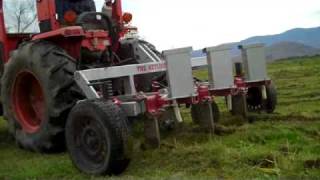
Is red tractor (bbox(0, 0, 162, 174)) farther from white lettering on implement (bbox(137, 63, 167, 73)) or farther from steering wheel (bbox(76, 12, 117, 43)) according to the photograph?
white lettering on implement (bbox(137, 63, 167, 73))

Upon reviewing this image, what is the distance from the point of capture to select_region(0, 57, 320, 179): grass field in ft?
18.5

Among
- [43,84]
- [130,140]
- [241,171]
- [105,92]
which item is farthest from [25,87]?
[241,171]

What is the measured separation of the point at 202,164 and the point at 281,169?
890 mm

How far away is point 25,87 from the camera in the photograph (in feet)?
28.6

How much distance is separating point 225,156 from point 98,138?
4.60 ft

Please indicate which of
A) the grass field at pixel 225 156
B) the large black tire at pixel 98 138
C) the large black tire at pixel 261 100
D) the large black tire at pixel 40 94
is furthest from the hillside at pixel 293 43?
the large black tire at pixel 98 138

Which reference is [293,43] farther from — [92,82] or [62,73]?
[92,82]

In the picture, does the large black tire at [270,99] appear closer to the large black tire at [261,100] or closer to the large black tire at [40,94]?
the large black tire at [261,100]

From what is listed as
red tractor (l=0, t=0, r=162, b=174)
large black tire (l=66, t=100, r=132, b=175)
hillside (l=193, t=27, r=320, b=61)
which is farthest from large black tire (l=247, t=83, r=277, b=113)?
hillside (l=193, t=27, r=320, b=61)

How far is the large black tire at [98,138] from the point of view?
621 centimetres

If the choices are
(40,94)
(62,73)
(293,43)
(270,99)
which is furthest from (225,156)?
(293,43)

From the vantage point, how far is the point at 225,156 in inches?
241

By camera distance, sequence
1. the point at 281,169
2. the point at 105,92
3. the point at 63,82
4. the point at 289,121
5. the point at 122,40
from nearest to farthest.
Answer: the point at 281,169 → the point at 105,92 → the point at 63,82 → the point at 289,121 → the point at 122,40

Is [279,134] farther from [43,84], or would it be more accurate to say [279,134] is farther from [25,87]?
[25,87]
